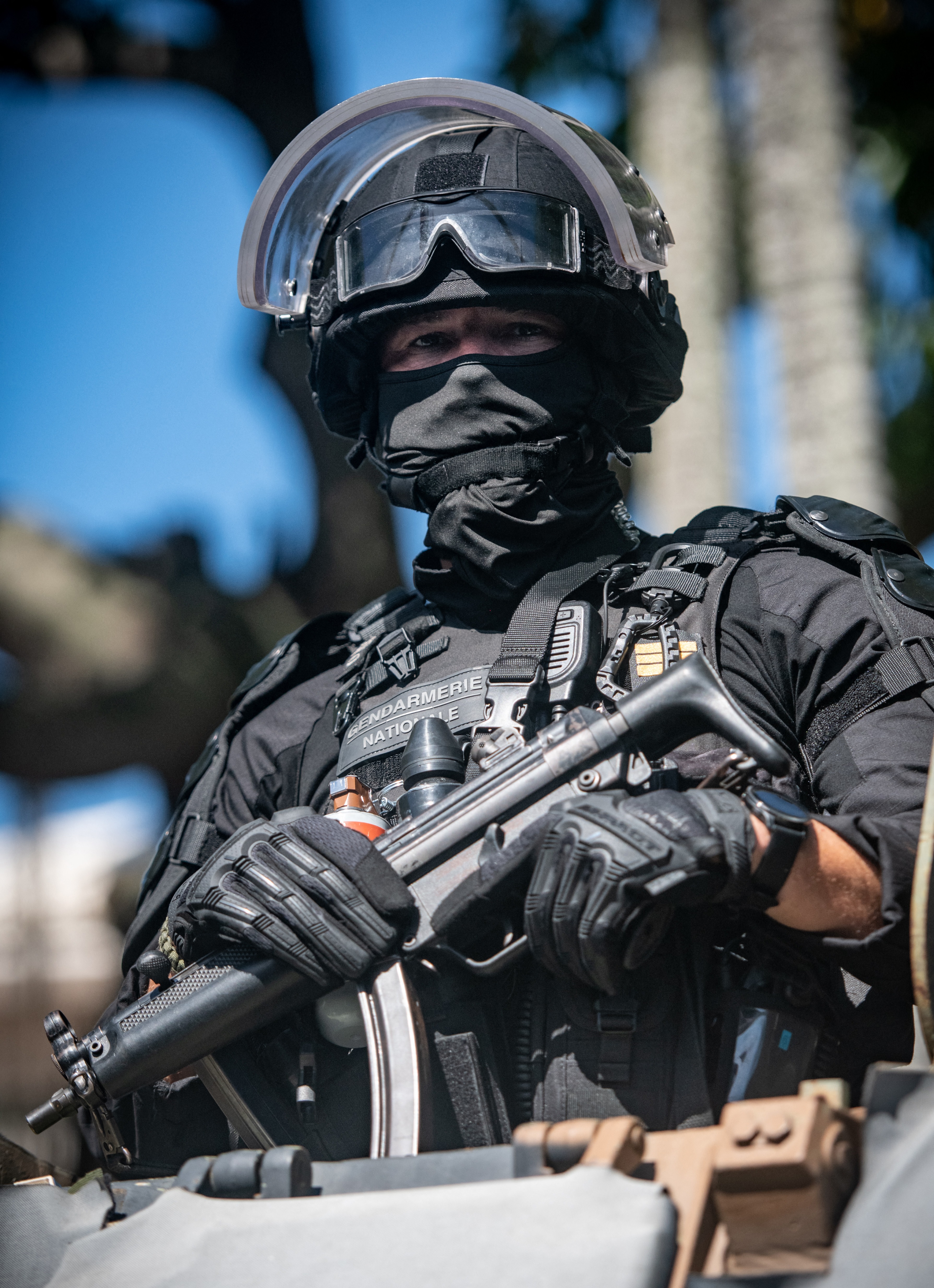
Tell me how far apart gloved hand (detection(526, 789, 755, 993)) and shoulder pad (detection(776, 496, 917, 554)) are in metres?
0.75

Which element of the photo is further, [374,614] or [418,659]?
[374,614]

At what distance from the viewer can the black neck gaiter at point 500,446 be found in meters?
2.79

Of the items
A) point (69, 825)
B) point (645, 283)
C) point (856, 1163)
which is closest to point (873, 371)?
point (645, 283)

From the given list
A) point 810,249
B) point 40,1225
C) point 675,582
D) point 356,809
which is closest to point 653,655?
point 675,582

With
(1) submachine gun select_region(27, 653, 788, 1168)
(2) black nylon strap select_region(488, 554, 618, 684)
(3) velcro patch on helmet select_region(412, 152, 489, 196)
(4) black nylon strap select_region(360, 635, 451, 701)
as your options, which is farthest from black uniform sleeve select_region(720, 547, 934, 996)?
(3) velcro patch on helmet select_region(412, 152, 489, 196)

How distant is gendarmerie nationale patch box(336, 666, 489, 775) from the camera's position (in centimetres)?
263

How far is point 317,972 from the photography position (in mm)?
2211

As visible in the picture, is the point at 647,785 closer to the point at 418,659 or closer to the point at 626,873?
the point at 626,873

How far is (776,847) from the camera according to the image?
6.65ft

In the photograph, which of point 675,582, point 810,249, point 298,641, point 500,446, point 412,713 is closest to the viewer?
point 675,582

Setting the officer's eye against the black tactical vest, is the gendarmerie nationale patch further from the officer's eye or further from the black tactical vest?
the officer's eye

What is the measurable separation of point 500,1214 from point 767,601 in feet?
4.30

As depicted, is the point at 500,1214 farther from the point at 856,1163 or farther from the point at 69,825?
the point at 69,825

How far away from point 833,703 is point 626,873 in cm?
64
